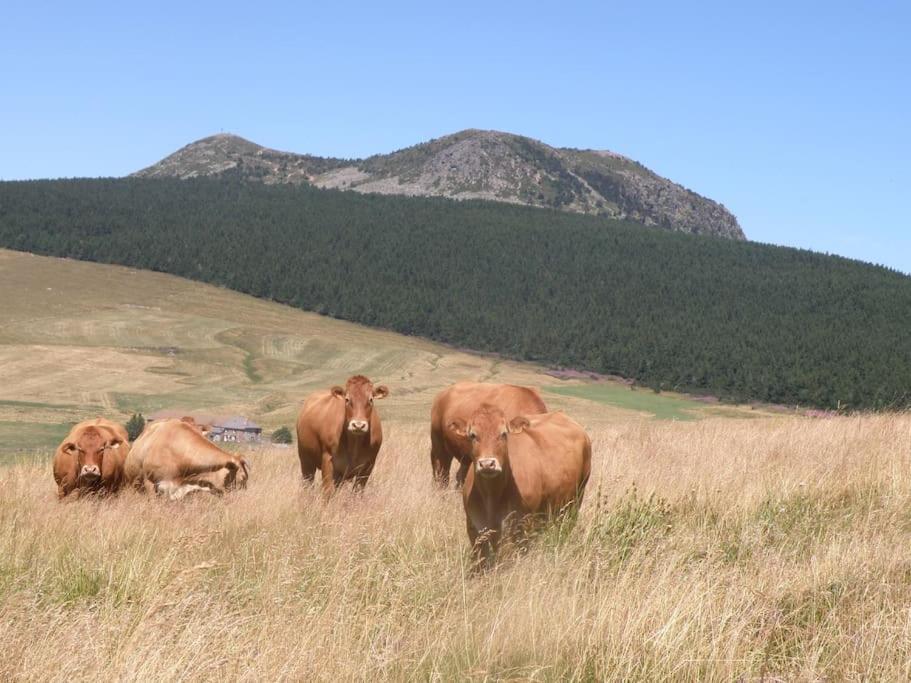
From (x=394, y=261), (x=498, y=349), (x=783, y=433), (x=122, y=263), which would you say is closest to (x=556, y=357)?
(x=498, y=349)

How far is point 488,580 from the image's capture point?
250 inches

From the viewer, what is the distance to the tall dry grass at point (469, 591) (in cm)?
464

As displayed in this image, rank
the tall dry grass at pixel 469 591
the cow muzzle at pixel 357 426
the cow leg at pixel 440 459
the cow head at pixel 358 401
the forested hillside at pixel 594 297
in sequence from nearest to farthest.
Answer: the tall dry grass at pixel 469 591
the cow muzzle at pixel 357 426
the cow head at pixel 358 401
the cow leg at pixel 440 459
the forested hillside at pixel 594 297

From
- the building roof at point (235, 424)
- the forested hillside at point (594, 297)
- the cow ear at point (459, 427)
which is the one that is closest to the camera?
the cow ear at point (459, 427)

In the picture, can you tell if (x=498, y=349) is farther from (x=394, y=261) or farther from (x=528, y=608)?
(x=528, y=608)

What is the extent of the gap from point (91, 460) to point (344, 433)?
11.2 feet

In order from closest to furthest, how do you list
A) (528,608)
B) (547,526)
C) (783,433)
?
(528,608) < (547,526) < (783,433)

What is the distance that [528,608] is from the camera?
536cm

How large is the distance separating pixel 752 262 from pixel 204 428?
192605mm

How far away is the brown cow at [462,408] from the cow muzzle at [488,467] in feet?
13.0

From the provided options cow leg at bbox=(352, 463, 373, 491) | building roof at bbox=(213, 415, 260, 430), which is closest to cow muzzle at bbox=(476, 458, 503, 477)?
cow leg at bbox=(352, 463, 373, 491)

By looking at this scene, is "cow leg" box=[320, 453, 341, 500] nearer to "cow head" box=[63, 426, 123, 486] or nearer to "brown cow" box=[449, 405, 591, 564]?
"cow head" box=[63, 426, 123, 486]

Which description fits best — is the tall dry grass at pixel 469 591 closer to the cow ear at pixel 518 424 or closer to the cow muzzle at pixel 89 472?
the cow ear at pixel 518 424

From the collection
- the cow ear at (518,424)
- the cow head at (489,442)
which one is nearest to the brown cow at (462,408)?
the cow ear at (518,424)
